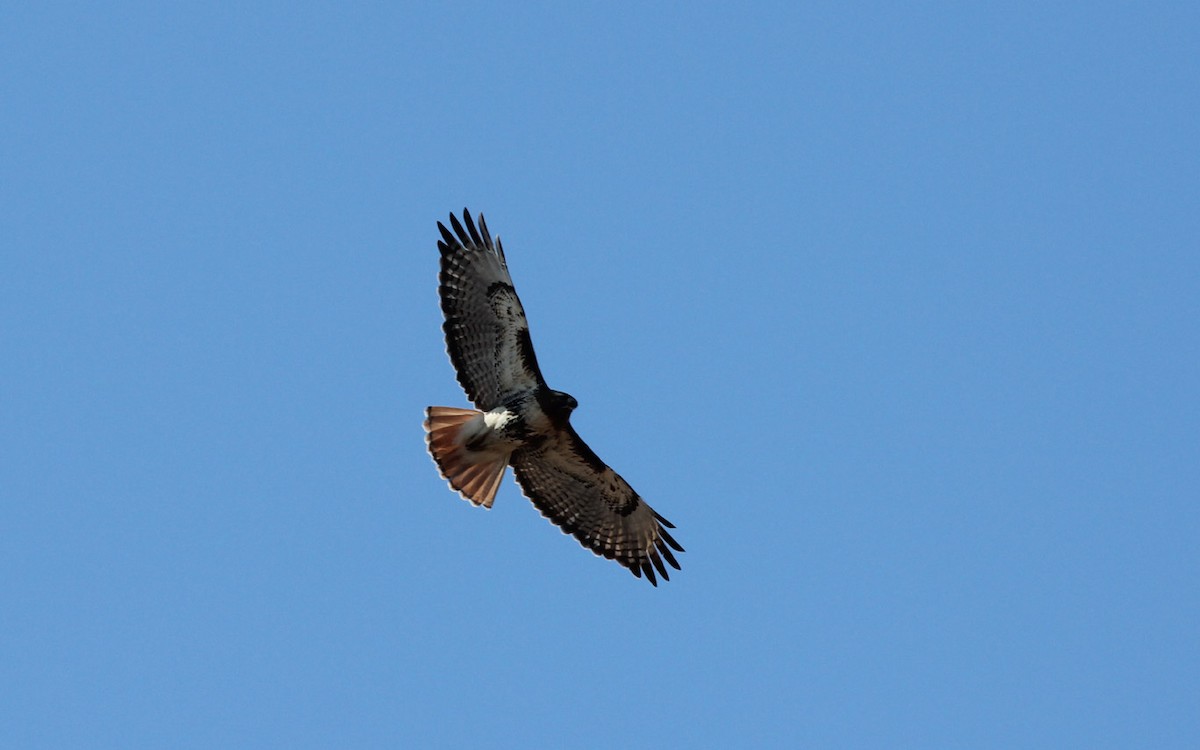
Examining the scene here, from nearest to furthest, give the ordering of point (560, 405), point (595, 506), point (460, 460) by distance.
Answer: point (560, 405) < point (460, 460) < point (595, 506)

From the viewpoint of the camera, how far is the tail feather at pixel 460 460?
13.7 m

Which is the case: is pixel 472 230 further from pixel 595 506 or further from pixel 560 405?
pixel 595 506

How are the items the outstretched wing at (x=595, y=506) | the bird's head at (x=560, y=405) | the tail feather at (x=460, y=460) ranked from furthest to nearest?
the outstretched wing at (x=595, y=506) < the tail feather at (x=460, y=460) < the bird's head at (x=560, y=405)

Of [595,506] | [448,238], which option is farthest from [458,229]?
[595,506]

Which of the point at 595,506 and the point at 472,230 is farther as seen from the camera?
the point at 595,506

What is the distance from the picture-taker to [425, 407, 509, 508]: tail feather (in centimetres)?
1369

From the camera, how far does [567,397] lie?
1354 cm

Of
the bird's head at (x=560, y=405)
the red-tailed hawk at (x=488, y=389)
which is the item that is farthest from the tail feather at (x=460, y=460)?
the bird's head at (x=560, y=405)

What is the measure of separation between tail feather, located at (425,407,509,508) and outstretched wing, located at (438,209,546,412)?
0.90 ft

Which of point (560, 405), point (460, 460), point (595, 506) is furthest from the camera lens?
point (595, 506)

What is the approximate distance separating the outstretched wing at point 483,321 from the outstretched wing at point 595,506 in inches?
30.6

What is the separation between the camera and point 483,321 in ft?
44.7

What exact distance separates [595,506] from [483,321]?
Result: 2.17 meters

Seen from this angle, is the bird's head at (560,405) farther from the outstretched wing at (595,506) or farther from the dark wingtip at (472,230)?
the dark wingtip at (472,230)
